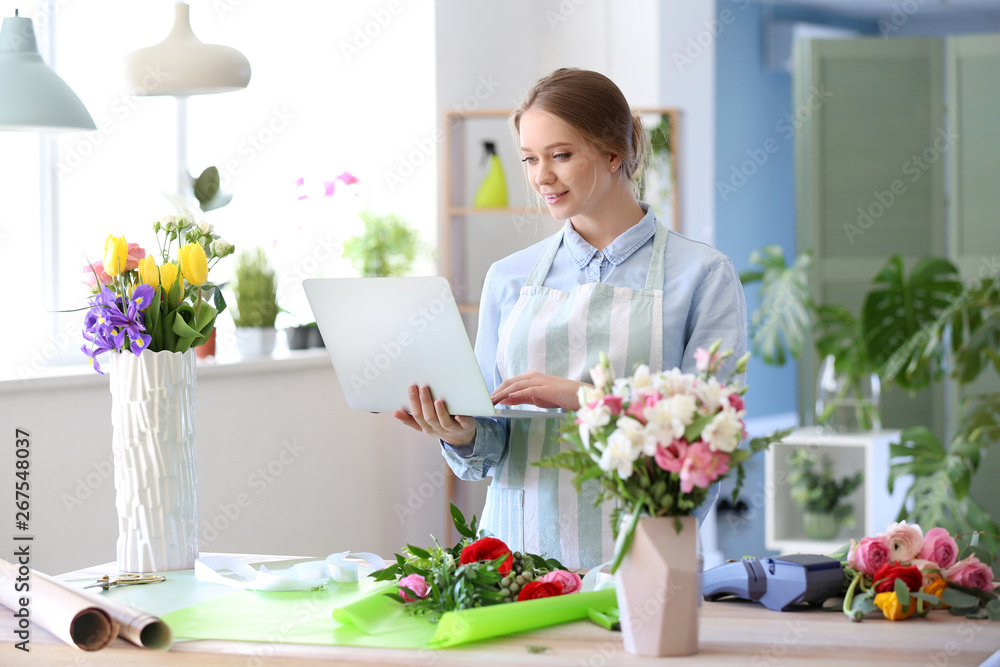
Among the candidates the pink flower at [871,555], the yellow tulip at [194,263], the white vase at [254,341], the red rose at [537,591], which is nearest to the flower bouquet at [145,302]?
the yellow tulip at [194,263]

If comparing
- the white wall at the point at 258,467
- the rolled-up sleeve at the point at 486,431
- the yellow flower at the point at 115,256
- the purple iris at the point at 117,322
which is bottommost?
the white wall at the point at 258,467

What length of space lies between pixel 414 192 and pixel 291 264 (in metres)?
0.58

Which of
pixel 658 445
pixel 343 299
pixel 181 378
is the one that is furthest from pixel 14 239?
pixel 658 445

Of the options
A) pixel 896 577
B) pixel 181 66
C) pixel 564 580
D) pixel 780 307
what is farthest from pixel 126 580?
pixel 780 307

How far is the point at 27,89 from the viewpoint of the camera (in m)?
2.17

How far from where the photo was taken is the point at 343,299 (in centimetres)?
168

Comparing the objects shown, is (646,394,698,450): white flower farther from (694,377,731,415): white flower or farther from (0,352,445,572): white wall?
(0,352,445,572): white wall

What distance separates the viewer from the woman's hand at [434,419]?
1.75 m

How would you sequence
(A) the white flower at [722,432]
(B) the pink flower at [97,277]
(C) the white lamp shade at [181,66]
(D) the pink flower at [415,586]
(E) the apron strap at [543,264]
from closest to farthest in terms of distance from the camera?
1. (A) the white flower at [722,432]
2. (D) the pink flower at [415,586]
3. (B) the pink flower at [97,277]
4. (E) the apron strap at [543,264]
5. (C) the white lamp shade at [181,66]

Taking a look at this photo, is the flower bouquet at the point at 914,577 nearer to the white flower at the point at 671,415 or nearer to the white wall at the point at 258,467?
the white flower at the point at 671,415

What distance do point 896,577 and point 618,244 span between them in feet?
2.57

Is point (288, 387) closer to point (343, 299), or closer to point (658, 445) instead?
point (343, 299)

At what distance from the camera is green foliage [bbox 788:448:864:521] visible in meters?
4.46

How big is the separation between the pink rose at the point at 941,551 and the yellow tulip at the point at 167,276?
1206mm
